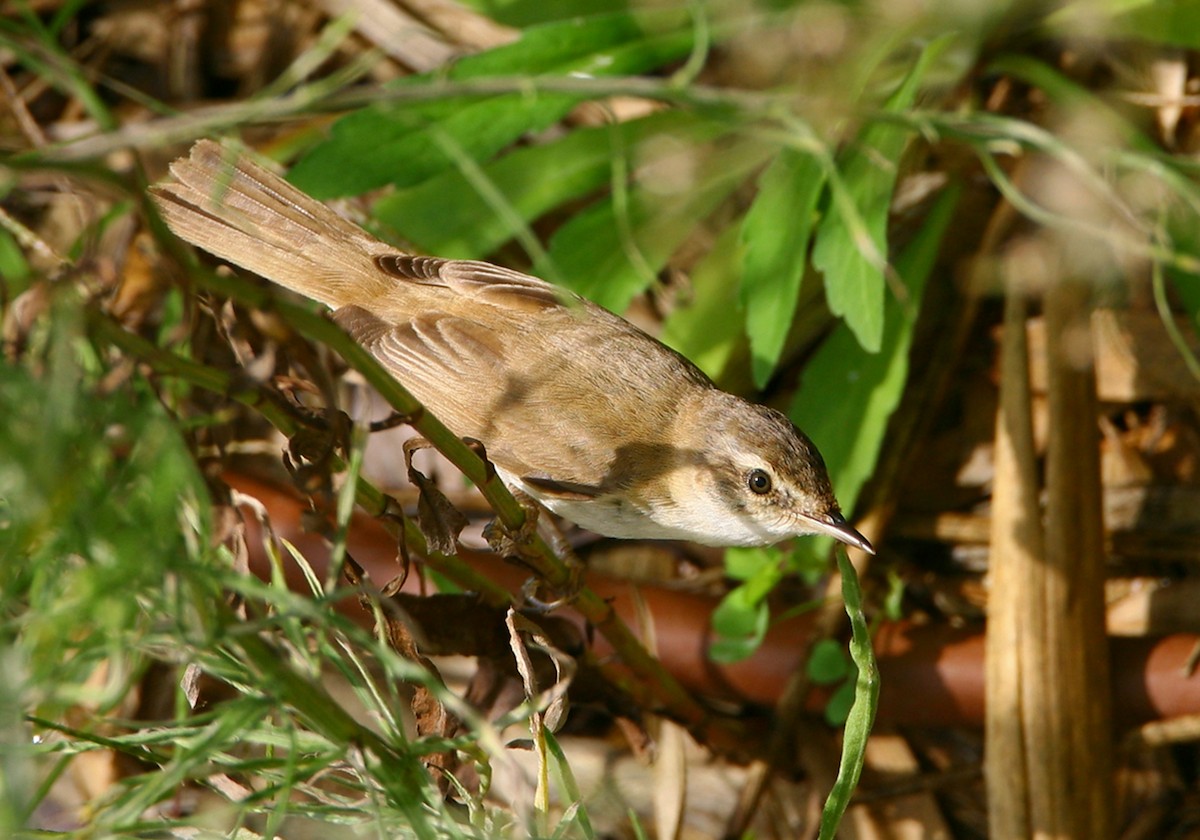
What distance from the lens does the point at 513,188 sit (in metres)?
3.98

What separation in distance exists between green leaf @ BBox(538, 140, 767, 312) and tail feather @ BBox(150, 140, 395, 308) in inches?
25.5

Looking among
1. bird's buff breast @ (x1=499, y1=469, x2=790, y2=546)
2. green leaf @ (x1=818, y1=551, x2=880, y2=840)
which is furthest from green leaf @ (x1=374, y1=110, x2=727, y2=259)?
green leaf @ (x1=818, y1=551, x2=880, y2=840)

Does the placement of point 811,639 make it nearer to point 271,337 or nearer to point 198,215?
point 198,215

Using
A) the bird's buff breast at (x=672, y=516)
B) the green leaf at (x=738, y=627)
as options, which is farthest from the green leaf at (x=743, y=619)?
the bird's buff breast at (x=672, y=516)

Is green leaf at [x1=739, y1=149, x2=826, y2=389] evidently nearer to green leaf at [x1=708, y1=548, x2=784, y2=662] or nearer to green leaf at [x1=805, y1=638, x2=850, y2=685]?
green leaf at [x1=708, y1=548, x2=784, y2=662]

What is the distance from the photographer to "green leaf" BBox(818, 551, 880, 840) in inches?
79.2

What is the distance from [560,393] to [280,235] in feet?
2.68

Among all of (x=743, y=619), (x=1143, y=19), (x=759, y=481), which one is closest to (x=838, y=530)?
(x=759, y=481)

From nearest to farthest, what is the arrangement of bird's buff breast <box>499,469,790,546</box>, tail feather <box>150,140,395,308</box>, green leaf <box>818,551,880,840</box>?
green leaf <box>818,551,880,840</box>, tail feather <box>150,140,395,308</box>, bird's buff breast <box>499,469,790,546</box>

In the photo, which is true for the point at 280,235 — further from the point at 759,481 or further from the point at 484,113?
the point at 759,481

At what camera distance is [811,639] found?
380 centimetres

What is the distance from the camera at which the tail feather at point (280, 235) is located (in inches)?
117

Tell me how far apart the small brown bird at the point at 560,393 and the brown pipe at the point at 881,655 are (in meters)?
0.46

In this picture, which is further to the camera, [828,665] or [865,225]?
[828,665]
